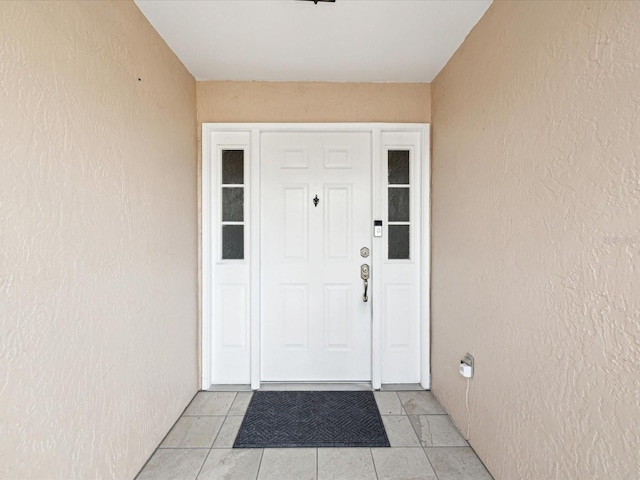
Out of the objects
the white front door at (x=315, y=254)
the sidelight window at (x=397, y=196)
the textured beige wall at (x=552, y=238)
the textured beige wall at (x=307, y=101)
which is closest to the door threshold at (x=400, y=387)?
the white front door at (x=315, y=254)

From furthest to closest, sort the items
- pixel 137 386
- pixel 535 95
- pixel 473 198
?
pixel 473 198, pixel 137 386, pixel 535 95

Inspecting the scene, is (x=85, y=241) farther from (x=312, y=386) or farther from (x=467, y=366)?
(x=467, y=366)

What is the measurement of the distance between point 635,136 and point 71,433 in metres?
2.12

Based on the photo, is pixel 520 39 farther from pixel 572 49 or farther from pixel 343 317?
pixel 343 317

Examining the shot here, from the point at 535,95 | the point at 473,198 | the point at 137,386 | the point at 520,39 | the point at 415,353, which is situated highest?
the point at 520,39

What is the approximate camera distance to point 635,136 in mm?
883

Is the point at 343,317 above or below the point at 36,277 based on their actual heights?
below

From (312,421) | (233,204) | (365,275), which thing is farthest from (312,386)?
(233,204)

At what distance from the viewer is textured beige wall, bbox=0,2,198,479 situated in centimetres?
97

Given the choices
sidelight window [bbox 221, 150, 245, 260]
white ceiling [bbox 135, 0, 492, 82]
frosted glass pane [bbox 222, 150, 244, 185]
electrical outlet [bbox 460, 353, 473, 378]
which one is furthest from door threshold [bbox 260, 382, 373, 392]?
white ceiling [bbox 135, 0, 492, 82]

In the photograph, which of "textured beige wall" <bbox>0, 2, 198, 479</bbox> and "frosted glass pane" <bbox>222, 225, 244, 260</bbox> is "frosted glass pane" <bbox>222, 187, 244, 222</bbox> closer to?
"frosted glass pane" <bbox>222, 225, 244, 260</bbox>

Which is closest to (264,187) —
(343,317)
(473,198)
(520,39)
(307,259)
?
(307,259)

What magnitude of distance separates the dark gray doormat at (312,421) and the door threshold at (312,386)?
0.06 meters

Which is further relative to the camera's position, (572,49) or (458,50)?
(458,50)
